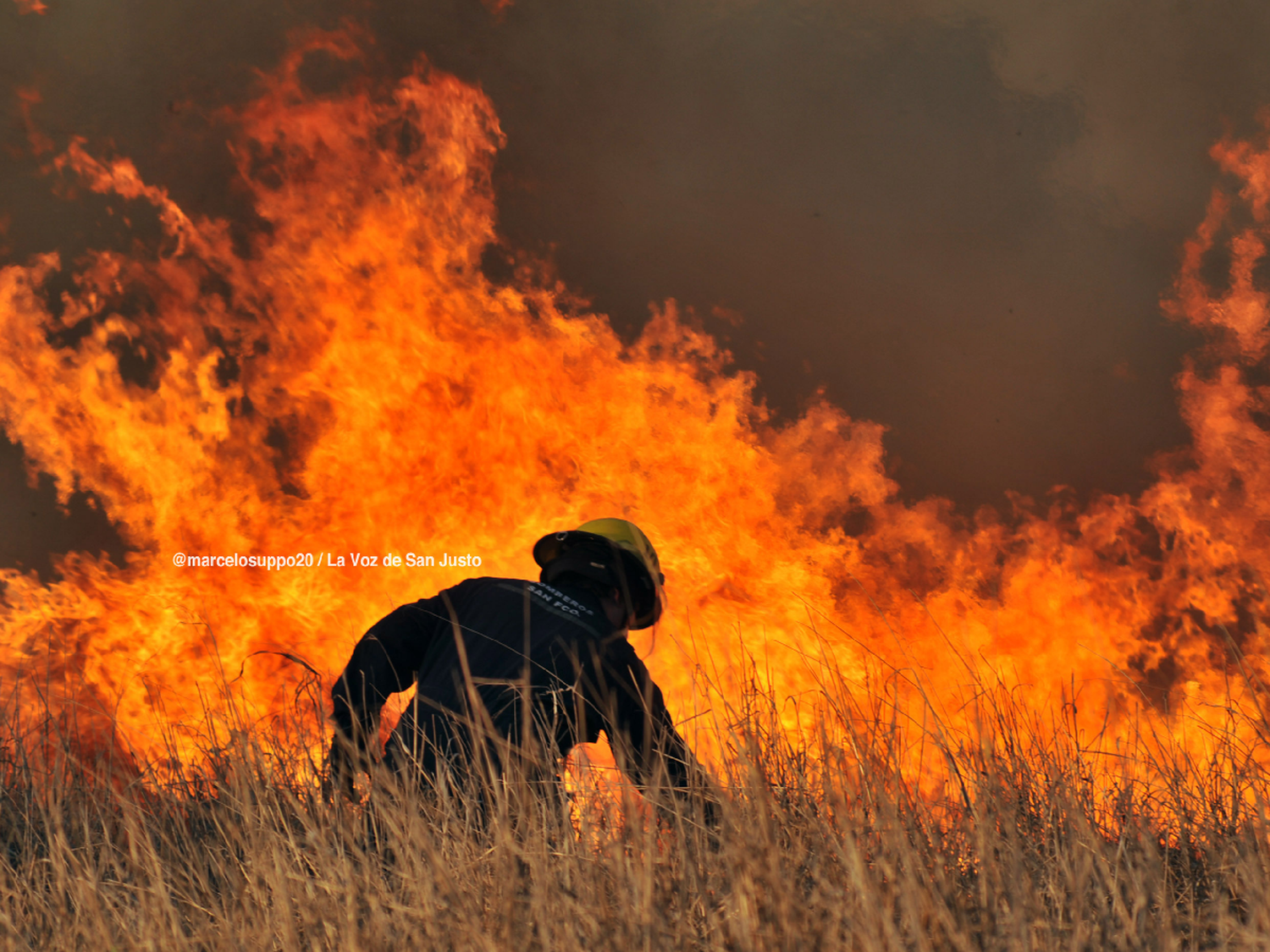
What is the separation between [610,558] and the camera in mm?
3523

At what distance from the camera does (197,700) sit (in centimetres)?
346

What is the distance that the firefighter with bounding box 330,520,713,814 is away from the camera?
2.77 meters

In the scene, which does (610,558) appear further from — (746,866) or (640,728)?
(746,866)

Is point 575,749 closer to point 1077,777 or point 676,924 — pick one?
point 676,924

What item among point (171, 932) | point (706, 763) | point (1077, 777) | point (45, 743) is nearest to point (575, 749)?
point (706, 763)

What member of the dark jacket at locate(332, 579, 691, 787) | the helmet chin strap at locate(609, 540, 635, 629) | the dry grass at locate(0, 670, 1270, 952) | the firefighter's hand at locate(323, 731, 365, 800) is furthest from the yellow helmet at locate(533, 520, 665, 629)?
the firefighter's hand at locate(323, 731, 365, 800)

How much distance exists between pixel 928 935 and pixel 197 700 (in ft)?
9.63

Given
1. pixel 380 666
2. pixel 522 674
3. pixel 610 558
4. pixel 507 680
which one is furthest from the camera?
pixel 610 558

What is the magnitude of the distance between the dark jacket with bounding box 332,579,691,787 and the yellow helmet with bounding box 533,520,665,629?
0.37ft

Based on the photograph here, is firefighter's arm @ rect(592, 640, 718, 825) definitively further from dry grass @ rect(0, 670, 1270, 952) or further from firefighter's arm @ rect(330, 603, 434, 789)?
firefighter's arm @ rect(330, 603, 434, 789)

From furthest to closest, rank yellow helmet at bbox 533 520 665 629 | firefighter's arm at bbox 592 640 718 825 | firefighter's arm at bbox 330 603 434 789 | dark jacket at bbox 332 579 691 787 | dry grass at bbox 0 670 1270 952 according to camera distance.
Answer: yellow helmet at bbox 533 520 665 629
firefighter's arm at bbox 330 603 434 789
dark jacket at bbox 332 579 691 787
firefighter's arm at bbox 592 640 718 825
dry grass at bbox 0 670 1270 952

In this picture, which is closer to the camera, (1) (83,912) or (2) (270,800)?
(1) (83,912)

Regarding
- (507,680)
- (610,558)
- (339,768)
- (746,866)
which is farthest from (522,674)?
(746,866)

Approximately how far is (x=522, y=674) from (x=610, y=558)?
807 mm
